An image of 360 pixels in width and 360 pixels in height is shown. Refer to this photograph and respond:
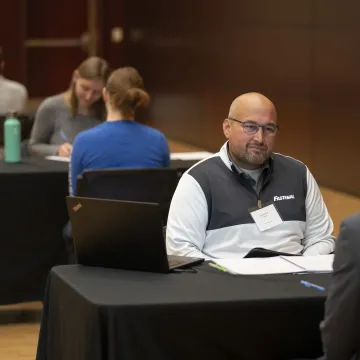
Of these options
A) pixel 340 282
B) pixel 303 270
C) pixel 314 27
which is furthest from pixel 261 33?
pixel 340 282

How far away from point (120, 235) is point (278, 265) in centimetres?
51

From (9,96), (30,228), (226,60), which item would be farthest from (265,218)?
(226,60)

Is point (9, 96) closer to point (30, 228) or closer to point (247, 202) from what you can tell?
point (30, 228)

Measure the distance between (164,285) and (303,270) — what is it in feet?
1.52

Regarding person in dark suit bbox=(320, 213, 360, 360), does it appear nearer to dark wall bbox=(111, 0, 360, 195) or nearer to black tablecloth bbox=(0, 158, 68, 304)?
black tablecloth bbox=(0, 158, 68, 304)

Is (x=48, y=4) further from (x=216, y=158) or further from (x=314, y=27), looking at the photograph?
(x=216, y=158)

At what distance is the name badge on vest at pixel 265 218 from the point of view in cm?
372

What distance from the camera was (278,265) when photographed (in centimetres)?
327

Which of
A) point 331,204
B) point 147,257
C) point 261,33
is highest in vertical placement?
point 261,33

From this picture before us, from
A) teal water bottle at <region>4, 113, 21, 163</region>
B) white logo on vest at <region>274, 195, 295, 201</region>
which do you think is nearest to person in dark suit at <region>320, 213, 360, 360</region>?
white logo on vest at <region>274, 195, 295, 201</region>

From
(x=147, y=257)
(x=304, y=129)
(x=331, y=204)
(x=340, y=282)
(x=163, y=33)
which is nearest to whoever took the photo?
(x=340, y=282)

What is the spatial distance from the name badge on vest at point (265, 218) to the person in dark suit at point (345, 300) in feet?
3.89

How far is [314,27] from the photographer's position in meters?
6.79

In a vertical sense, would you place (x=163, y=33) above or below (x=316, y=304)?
above
